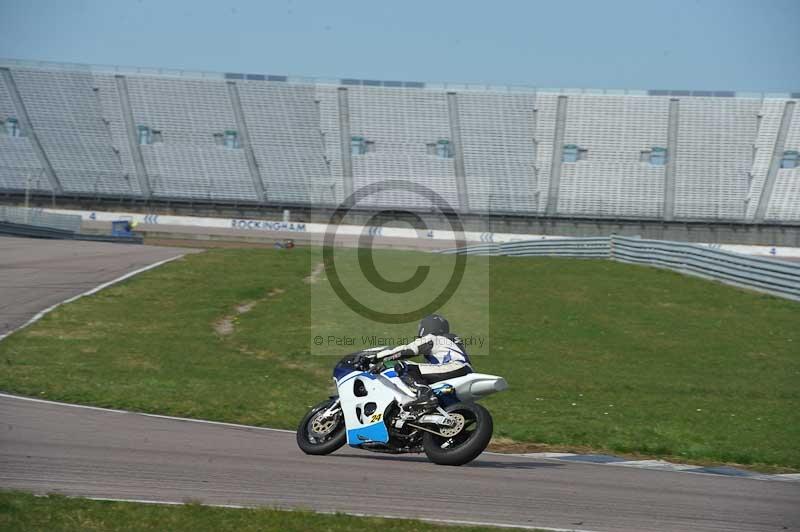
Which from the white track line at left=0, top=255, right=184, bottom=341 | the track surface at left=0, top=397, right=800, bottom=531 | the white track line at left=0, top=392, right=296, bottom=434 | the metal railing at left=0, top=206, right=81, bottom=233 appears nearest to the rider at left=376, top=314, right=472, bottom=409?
the track surface at left=0, top=397, right=800, bottom=531

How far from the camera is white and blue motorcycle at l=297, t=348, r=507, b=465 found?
9.28m

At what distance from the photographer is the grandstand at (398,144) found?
61.1m

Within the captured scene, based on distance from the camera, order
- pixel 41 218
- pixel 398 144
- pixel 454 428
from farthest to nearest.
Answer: pixel 398 144 → pixel 41 218 → pixel 454 428

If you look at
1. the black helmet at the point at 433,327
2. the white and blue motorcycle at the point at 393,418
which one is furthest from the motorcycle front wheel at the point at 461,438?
the black helmet at the point at 433,327

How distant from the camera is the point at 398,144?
6569 cm

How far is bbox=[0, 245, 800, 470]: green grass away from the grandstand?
1310 inches

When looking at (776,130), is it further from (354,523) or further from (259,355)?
(354,523)

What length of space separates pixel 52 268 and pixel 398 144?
39354 millimetres

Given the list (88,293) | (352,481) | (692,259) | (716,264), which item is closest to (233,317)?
(88,293)

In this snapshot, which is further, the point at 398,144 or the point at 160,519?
the point at 398,144

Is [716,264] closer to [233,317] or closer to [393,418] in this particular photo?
[233,317]

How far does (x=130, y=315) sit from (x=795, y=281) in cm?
1629

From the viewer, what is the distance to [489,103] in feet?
220

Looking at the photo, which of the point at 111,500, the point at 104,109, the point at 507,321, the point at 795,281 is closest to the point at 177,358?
the point at 507,321
